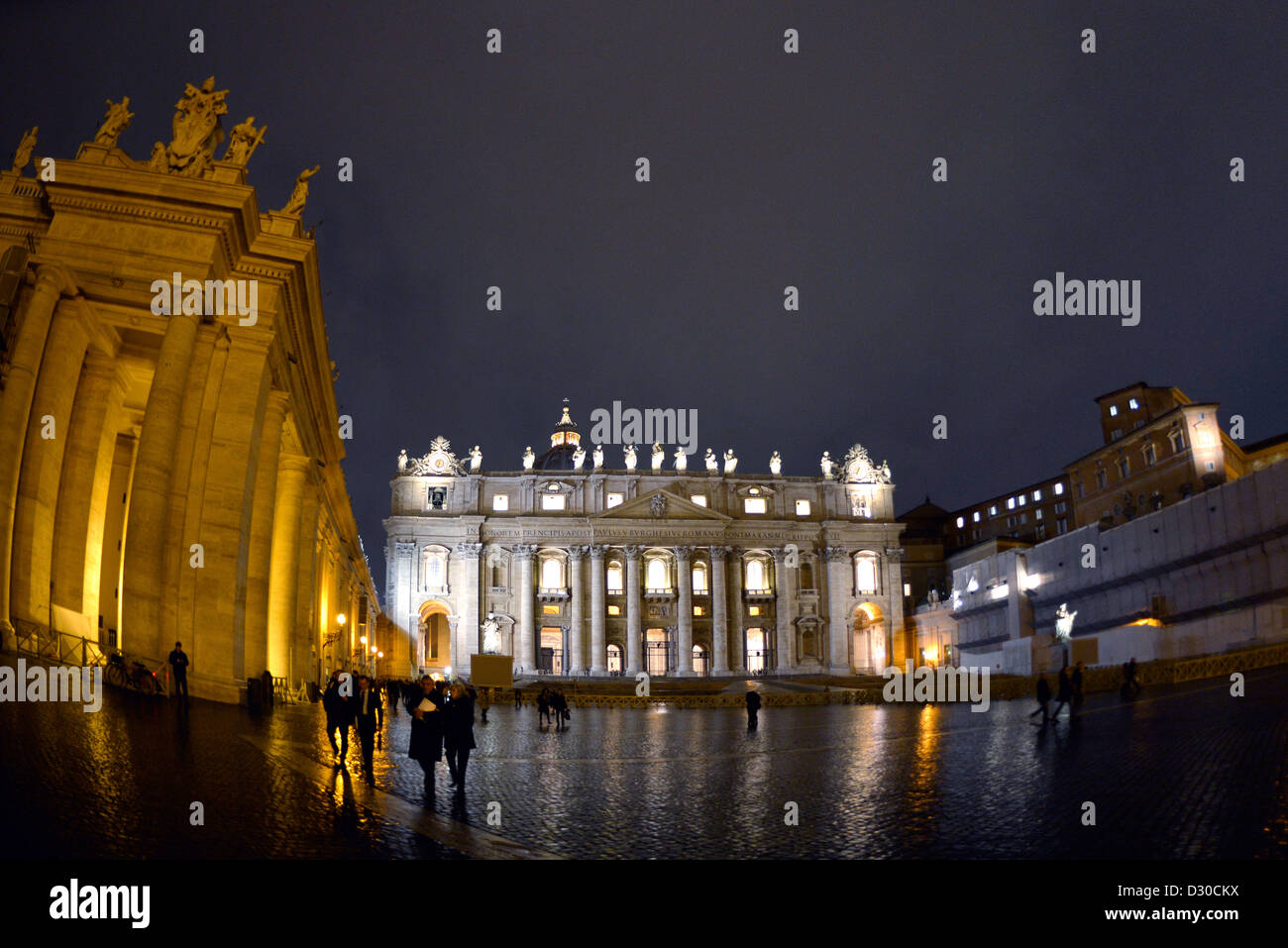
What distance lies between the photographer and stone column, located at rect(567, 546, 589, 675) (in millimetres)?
76312

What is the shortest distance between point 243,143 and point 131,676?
1282 cm

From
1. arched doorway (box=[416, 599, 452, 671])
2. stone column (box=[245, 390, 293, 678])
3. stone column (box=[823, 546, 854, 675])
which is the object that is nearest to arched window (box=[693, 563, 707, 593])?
stone column (box=[823, 546, 854, 675])

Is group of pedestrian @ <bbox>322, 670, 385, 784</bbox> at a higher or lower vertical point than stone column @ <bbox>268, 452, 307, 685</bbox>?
lower

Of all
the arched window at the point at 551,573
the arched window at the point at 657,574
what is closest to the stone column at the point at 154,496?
the arched window at the point at 551,573

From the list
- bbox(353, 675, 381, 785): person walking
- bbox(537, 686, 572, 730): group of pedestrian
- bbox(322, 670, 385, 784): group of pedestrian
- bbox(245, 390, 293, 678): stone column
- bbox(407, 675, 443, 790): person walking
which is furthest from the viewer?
bbox(537, 686, 572, 730): group of pedestrian

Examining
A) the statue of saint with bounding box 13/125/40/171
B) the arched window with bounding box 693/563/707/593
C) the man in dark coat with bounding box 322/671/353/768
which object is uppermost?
the statue of saint with bounding box 13/125/40/171

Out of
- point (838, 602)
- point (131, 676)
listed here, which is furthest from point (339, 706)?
point (838, 602)

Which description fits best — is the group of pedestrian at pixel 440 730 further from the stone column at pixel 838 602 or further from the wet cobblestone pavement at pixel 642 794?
the stone column at pixel 838 602

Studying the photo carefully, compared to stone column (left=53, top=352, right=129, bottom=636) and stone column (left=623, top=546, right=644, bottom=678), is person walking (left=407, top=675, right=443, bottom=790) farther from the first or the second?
stone column (left=623, top=546, right=644, bottom=678)

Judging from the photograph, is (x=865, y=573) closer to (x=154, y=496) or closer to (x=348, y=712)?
(x=154, y=496)

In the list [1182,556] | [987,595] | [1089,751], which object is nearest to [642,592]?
[987,595]

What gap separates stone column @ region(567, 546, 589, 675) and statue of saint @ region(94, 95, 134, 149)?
59160mm
